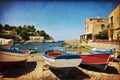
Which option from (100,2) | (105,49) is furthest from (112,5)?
(105,49)

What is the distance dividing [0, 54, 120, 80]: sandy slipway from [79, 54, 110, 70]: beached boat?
0.08 meters

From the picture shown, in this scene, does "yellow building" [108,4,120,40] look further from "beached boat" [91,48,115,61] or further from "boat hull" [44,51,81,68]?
"boat hull" [44,51,81,68]

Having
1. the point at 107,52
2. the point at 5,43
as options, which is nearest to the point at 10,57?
the point at 5,43

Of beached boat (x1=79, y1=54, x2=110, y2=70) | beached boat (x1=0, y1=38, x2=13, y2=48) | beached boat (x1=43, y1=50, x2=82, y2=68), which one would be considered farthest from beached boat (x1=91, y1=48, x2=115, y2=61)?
beached boat (x1=0, y1=38, x2=13, y2=48)

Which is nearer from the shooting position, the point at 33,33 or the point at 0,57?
the point at 0,57

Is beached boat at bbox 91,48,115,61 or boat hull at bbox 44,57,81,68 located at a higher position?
beached boat at bbox 91,48,115,61

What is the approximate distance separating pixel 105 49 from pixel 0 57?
168cm

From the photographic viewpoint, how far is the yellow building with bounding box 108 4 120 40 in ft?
11.4

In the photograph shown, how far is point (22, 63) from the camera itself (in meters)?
3.46

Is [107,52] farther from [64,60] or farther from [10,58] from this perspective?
[10,58]

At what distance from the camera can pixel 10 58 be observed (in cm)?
324

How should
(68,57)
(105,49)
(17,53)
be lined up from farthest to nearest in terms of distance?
1. (105,49)
2. (17,53)
3. (68,57)

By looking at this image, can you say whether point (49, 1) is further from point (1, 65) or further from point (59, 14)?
point (1, 65)

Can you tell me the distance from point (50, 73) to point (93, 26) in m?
1.14
